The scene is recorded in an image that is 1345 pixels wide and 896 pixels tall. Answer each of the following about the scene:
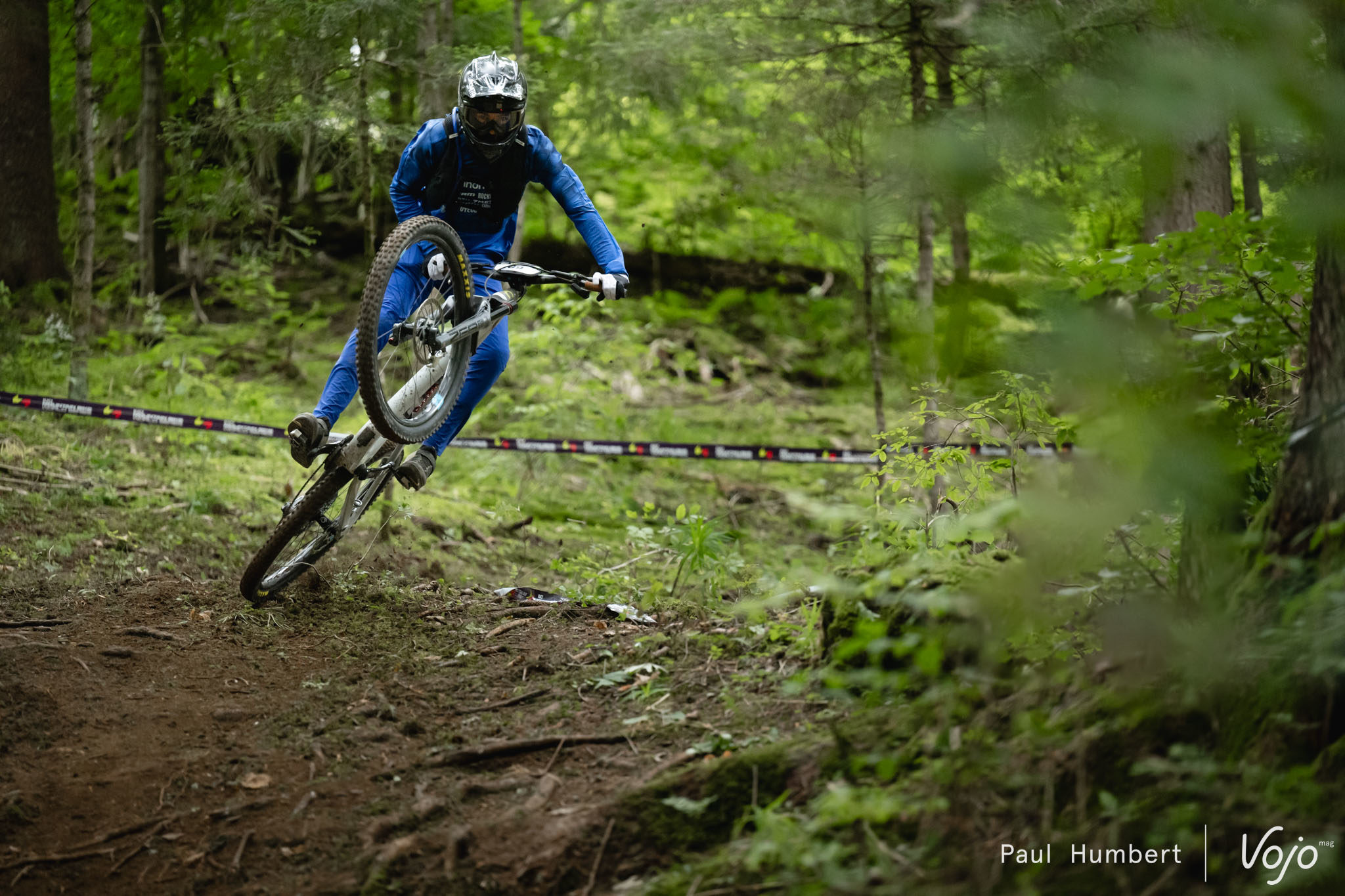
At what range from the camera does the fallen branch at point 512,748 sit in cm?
304

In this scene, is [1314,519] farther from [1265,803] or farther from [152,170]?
[152,170]

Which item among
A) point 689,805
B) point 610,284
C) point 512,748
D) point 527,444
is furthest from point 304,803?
point 527,444

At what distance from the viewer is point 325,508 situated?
14.7ft

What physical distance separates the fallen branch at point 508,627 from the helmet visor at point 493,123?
2247mm

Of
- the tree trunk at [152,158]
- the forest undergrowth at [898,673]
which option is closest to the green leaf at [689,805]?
the forest undergrowth at [898,673]

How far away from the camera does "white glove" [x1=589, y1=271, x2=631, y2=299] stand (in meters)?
4.53

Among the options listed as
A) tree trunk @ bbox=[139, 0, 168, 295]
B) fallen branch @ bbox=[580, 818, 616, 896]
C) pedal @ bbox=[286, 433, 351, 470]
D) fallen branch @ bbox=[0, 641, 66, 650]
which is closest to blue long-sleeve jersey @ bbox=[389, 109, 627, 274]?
pedal @ bbox=[286, 433, 351, 470]

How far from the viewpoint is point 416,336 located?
428cm

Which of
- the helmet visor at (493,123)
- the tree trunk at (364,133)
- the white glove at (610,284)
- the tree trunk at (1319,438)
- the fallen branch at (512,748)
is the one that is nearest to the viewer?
the tree trunk at (1319,438)

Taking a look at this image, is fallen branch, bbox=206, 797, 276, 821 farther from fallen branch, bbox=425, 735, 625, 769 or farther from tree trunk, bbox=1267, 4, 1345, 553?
tree trunk, bbox=1267, 4, 1345, 553

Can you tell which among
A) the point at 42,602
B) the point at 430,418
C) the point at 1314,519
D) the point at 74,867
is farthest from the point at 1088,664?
the point at 42,602

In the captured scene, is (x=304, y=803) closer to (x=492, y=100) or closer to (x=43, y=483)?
(x=492, y=100)

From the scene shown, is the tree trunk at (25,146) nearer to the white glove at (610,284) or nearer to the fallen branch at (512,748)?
the white glove at (610,284)

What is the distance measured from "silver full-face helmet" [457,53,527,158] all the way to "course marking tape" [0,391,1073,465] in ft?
10.7
